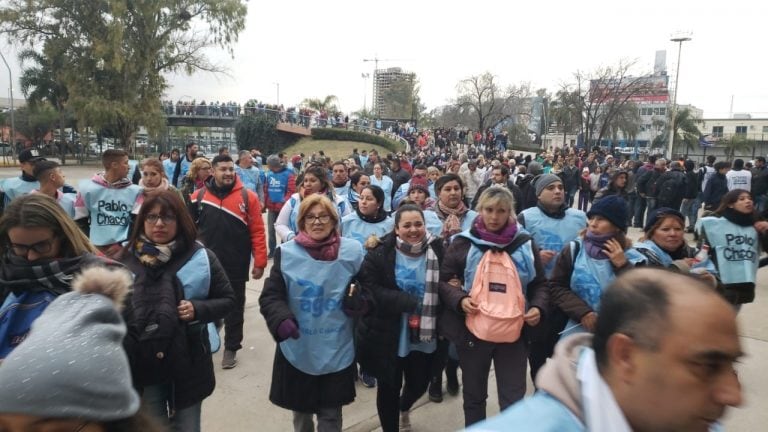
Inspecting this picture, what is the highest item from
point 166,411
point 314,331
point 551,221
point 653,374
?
point 653,374

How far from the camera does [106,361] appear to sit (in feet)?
4.08

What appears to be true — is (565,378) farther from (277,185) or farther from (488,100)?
(488,100)

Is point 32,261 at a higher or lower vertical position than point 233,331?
higher

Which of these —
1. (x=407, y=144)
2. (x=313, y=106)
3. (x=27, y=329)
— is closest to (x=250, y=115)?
(x=407, y=144)

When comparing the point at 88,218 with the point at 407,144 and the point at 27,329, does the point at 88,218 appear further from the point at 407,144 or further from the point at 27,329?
the point at 407,144

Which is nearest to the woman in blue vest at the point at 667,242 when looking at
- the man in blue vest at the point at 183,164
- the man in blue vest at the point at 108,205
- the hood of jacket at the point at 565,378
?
the hood of jacket at the point at 565,378

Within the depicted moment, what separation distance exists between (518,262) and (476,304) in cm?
40

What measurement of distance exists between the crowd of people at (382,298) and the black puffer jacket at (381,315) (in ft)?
0.04

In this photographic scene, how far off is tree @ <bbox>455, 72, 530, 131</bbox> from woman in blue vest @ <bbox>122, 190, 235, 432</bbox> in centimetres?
4646

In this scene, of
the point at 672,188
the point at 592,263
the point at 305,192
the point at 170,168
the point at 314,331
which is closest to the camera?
the point at 314,331

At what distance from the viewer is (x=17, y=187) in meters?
5.44

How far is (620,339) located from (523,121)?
206 ft

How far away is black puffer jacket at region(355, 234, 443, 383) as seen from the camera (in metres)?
3.31

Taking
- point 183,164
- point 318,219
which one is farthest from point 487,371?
point 183,164
